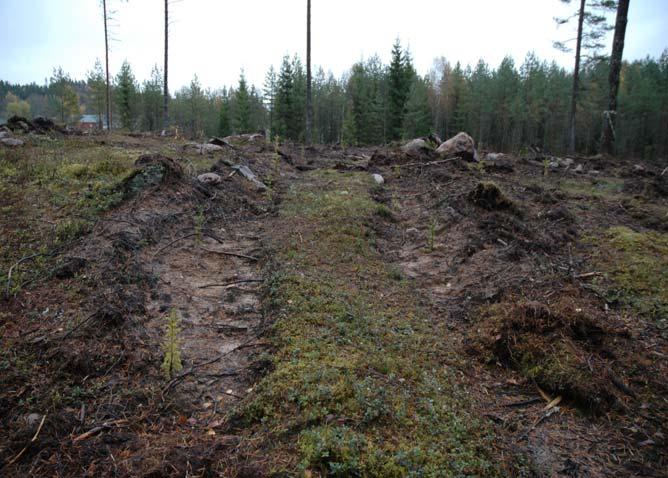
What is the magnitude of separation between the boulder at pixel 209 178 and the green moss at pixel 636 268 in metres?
6.98

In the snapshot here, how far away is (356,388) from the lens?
263 centimetres

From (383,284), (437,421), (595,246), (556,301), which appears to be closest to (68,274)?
(383,284)

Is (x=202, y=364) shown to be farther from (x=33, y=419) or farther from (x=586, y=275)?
(x=586, y=275)

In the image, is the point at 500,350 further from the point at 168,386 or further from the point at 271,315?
the point at 168,386

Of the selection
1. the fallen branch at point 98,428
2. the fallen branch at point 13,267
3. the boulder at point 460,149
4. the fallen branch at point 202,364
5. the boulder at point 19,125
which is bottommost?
the fallen branch at point 98,428

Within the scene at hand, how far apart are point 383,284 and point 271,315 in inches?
64.6

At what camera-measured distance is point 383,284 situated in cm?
485

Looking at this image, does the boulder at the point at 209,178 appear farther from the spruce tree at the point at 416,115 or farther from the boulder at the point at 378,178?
the spruce tree at the point at 416,115

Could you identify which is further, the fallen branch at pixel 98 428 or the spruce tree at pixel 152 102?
the spruce tree at pixel 152 102

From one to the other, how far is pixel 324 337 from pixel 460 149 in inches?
405

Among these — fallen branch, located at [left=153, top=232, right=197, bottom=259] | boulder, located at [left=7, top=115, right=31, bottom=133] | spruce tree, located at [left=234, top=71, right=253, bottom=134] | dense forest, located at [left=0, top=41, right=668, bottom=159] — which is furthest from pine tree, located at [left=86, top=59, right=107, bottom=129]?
fallen branch, located at [left=153, top=232, right=197, bottom=259]

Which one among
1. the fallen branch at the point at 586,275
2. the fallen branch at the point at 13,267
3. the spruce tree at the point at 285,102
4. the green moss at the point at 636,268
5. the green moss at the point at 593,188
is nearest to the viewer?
the fallen branch at the point at 13,267

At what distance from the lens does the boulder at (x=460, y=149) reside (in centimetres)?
1205

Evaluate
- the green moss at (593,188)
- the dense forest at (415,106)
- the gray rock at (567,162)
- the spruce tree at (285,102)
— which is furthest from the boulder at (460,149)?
the spruce tree at (285,102)
